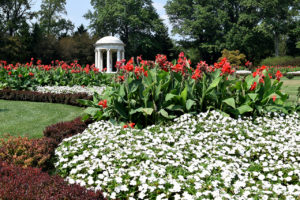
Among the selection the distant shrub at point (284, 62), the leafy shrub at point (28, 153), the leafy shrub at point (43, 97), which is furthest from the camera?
the distant shrub at point (284, 62)

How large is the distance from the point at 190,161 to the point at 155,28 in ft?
128

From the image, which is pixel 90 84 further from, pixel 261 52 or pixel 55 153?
pixel 261 52

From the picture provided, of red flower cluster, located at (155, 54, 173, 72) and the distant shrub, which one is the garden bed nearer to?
red flower cluster, located at (155, 54, 173, 72)

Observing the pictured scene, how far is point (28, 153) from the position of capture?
3.70 meters

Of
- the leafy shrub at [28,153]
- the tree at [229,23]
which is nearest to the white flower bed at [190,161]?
the leafy shrub at [28,153]

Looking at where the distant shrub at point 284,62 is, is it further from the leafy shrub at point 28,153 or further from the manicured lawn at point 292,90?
the leafy shrub at point 28,153

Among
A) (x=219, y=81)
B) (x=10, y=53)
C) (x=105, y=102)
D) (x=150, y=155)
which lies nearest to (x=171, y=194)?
(x=150, y=155)

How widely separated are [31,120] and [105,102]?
2.77 meters

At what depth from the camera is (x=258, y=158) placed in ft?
12.9

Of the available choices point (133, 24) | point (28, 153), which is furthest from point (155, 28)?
point (28, 153)

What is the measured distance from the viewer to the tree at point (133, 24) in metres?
39.3

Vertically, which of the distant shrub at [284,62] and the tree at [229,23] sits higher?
the tree at [229,23]

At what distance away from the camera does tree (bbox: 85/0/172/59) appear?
129ft

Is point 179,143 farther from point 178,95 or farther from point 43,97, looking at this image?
point 43,97
